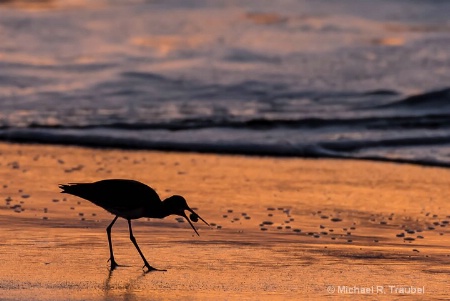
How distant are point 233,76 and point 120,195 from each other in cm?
835

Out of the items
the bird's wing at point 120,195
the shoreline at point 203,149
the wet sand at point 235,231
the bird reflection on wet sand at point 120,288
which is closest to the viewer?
the bird reflection on wet sand at point 120,288

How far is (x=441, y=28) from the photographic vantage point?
19172mm

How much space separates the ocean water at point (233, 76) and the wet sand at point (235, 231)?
1.01m

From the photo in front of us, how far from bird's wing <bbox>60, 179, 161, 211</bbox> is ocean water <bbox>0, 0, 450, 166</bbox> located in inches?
157

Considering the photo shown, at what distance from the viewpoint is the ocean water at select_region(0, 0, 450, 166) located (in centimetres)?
1112

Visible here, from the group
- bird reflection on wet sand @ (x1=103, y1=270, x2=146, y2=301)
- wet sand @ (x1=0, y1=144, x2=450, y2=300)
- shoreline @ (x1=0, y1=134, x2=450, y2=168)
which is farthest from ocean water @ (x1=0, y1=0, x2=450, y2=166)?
bird reflection on wet sand @ (x1=103, y1=270, x2=146, y2=301)

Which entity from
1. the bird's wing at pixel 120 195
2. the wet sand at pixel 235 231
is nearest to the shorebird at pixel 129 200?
the bird's wing at pixel 120 195

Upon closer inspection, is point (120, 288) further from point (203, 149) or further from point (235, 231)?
point (203, 149)

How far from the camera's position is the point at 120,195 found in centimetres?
645

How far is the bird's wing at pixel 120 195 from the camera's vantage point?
21.2 ft

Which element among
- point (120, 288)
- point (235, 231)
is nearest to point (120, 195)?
point (120, 288)

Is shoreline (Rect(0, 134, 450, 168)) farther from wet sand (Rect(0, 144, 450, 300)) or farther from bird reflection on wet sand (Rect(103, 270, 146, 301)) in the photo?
bird reflection on wet sand (Rect(103, 270, 146, 301))

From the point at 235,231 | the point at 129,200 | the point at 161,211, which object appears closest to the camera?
the point at 129,200

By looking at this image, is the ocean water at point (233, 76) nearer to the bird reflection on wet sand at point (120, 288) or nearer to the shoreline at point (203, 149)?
the shoreline at point (203, 149)
